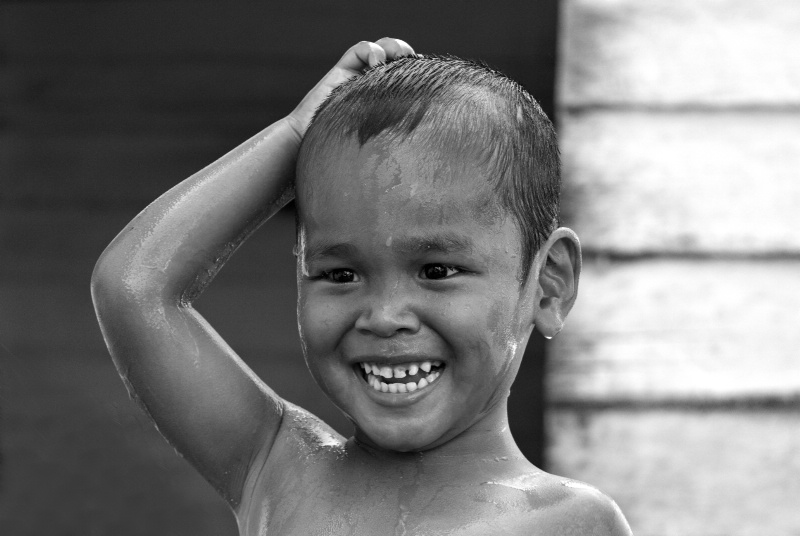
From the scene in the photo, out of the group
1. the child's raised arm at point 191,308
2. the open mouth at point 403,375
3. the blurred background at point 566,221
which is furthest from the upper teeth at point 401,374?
the blurred background at point 566,221

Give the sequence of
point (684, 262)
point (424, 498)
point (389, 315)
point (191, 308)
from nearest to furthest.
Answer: point (389, 315), point (424, 498), point (191, 308), point (684, 262)

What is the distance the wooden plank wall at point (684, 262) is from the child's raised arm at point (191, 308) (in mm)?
1354

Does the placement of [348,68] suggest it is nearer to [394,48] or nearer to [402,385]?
[394,48]

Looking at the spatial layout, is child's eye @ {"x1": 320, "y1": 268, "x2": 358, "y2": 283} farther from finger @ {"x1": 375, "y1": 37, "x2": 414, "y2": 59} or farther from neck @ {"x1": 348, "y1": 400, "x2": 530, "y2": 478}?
finger @ {"x1": 375, "y1": 37, "x2": 414, "y2": 59}

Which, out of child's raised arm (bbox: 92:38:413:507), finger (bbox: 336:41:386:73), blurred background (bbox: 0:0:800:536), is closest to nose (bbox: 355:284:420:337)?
child's raised arm (bbox: 92:38:413:507)

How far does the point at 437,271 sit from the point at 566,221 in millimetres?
1535

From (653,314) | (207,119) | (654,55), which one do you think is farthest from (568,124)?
(207,119)

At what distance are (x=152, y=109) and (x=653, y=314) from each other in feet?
4.36

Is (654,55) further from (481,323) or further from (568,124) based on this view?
(481,323)

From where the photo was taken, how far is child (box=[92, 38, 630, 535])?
1287 mm

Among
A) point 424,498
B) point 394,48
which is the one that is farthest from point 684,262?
point 424,498

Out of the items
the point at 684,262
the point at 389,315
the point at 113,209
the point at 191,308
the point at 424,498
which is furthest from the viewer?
the point at 113,209

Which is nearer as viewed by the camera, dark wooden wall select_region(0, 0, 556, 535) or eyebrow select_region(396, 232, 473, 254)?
eyebrow select_region(396, 232, 473, 254)

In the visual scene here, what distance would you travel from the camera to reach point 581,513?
1366 millimetres
